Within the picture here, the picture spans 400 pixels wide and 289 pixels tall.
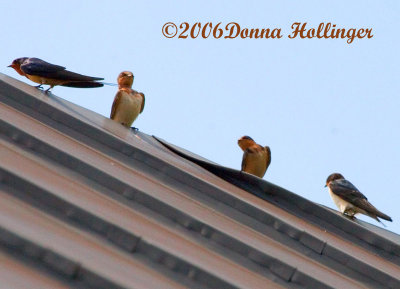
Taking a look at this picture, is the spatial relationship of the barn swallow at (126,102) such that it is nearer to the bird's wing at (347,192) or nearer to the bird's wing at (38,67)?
the bird's wing at (38,67)

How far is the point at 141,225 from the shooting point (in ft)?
10.2

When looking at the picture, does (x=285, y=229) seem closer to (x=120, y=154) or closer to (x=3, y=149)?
(x=120, y=154)

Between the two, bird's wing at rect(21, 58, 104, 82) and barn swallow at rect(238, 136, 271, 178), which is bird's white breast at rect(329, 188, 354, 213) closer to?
barn swallow at rect(238, 136, 271, 178)

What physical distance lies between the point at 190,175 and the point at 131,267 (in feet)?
5.71

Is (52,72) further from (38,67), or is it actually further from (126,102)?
(126,102)

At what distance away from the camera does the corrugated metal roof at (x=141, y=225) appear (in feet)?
8.09

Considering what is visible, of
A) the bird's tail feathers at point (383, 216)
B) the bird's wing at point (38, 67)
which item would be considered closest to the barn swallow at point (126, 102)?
the bird's wing at point (38, 67)

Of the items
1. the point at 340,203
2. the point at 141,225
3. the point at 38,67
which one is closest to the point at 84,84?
the point at 38,67

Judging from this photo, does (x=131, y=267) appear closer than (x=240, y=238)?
Yes

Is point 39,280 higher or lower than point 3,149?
lower

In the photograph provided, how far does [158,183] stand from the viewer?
4027 mm

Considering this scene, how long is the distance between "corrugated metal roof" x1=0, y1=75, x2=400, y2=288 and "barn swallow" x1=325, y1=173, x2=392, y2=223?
5.00 feet

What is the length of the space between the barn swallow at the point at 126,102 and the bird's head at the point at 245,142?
847mm

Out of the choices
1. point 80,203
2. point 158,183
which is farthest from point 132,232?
point 158,183
